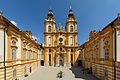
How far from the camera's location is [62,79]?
1459cm

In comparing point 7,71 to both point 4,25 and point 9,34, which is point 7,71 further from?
point 4,25

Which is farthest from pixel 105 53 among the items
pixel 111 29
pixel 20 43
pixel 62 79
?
pixel 20 43

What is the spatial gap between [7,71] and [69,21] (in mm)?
30173

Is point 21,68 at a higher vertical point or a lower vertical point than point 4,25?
lower

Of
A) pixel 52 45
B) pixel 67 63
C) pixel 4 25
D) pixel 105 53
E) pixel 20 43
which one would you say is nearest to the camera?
pixel 4 25

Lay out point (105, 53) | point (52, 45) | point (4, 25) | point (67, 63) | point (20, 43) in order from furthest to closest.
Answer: point (52, 45)
point (67, 63)
point (20, 43)
point (105, 53)
point (4, 25)

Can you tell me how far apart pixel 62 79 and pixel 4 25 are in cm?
1640

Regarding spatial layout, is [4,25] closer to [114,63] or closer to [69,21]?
[114,63]

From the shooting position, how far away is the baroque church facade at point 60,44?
97.1ft

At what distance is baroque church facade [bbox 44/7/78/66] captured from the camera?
1166 inches

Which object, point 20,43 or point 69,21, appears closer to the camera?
point 20,43

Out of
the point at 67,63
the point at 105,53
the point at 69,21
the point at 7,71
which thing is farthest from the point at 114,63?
the point at 69,21

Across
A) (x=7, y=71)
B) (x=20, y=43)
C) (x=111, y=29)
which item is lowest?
(x=7, y=71)

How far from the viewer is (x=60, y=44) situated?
30734 millimetres
